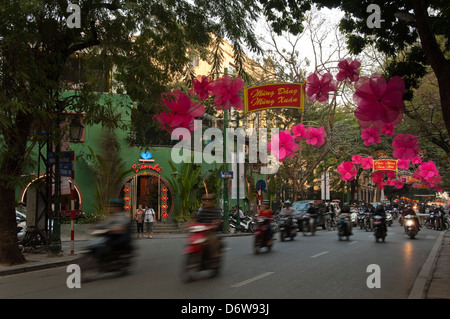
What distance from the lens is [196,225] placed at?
371 inches

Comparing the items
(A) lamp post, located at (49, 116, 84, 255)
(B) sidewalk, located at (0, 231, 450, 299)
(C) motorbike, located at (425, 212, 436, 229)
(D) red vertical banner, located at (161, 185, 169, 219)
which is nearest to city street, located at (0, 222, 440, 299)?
(B) sidewalk, located at (0, 231, 450, 299)

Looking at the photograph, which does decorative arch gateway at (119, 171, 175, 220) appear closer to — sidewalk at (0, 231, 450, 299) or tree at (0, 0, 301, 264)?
sidewalk at (0, 231, 450, 299)

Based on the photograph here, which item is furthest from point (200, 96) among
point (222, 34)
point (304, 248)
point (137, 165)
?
point (137, 165)

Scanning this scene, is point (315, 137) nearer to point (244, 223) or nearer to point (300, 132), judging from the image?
point (300, 132)

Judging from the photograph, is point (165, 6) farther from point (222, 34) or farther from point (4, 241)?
point (4, 241)

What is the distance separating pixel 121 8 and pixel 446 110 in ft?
26.3

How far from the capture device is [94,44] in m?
12.4

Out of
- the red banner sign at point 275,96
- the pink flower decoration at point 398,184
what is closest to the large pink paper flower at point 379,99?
the red banner sign at point 275,96

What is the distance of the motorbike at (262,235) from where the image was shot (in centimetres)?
1459

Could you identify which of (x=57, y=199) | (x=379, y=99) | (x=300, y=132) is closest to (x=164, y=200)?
(x=57, y=199)

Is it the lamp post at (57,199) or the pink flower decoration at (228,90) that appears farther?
the lamp post at (57,199)

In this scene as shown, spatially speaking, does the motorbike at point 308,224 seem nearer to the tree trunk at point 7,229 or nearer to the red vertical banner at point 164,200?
the red vertical banner at point 164,200

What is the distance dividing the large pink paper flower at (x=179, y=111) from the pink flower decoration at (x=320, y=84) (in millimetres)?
2872

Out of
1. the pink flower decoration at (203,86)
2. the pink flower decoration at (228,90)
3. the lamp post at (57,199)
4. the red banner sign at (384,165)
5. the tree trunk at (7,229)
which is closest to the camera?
the pink flower decoration at (228,90)
